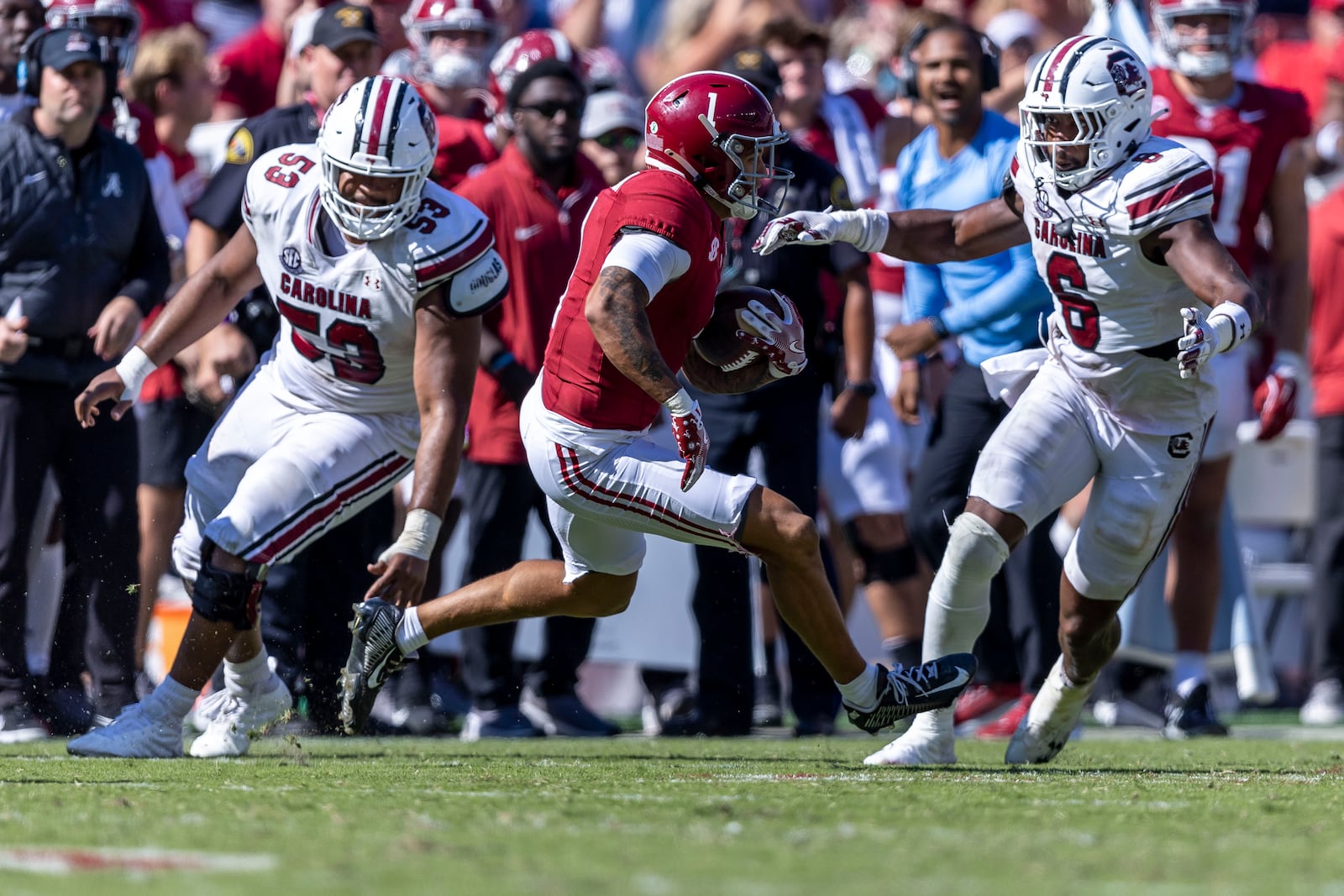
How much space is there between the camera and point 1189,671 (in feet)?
23.6

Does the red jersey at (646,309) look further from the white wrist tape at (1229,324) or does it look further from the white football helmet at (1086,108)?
the white wrist tape at (1229,324)

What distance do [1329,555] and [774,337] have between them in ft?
14.6

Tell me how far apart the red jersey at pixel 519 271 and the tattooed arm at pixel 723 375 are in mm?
1708

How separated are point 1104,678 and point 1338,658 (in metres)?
1.08

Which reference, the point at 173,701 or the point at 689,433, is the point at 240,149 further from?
the point at 689,433

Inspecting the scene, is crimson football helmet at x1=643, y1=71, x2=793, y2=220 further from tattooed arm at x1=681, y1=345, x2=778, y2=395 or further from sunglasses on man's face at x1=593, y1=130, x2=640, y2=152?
sunglasses on man's face at x1=593, y1=130, x2=640, y2=152

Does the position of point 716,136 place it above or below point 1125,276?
above

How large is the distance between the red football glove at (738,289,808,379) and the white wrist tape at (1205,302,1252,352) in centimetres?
110

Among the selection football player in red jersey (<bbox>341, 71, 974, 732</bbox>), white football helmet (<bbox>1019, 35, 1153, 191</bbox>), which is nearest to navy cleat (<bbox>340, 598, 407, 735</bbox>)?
football player in red jersey (<bbox>341, 71, 974, 732</bbox>)

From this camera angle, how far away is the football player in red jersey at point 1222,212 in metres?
7.18

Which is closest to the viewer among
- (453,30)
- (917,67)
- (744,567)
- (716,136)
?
(716,136)

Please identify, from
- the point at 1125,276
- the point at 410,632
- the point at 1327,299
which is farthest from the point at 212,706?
the point at 1327,299

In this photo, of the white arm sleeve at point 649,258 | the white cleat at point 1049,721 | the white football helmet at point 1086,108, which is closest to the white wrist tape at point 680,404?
the white arm sleeve at point 649,258

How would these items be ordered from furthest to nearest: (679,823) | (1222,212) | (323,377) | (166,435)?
(166,435) < (1222,212) < (323,377) < (679,823)
